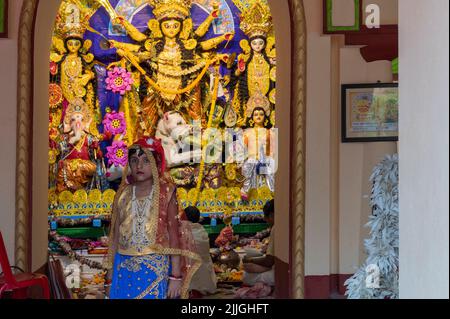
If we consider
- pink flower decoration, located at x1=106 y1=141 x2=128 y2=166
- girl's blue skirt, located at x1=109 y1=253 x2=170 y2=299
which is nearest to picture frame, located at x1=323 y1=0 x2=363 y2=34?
girl's blue skirt, located at x1=109 y1=253 x2=170 y2=299

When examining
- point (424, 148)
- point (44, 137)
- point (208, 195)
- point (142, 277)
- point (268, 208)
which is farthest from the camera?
point (208, 195)

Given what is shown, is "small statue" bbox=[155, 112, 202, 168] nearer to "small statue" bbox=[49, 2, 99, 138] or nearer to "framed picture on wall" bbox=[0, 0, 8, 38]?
"small statue" bbox=[49, 2, 99, 138]

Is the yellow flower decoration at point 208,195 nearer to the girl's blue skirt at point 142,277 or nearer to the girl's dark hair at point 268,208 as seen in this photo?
the girl's dark hair at point 268,208

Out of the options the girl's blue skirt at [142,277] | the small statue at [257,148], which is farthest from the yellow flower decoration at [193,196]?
the girl's blue skirt at [142,277]

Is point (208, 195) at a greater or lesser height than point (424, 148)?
lesser

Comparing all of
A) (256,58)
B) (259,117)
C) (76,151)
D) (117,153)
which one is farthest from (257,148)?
(76,151)

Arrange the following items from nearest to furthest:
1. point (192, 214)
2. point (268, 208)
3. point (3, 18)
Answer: point (3, 18), point (268, 208), point (192, 214)

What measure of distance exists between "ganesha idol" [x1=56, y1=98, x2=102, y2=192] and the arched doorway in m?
2.92

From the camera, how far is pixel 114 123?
896 centimetres

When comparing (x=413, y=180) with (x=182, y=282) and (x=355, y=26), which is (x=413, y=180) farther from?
(x=355, y=26)

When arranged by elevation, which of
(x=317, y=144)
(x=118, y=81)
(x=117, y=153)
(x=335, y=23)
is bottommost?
(x=117, y=153)

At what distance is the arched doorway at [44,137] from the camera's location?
17.7 ft

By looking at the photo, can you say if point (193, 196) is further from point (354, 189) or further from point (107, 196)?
point (354, 189)

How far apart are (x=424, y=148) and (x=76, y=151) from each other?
7.16 metres
